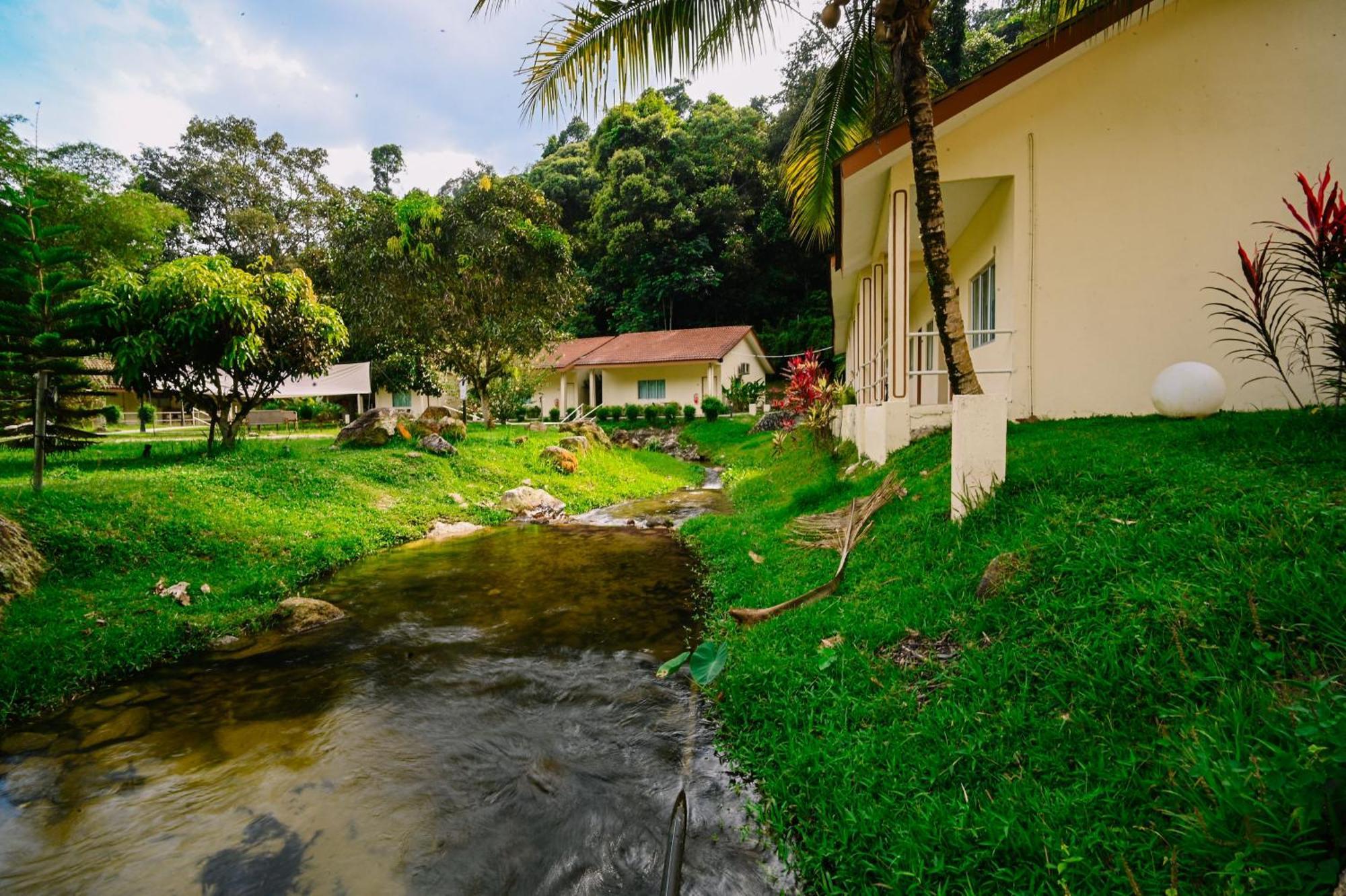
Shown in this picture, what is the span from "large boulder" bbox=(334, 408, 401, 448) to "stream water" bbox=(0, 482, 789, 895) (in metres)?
9.19

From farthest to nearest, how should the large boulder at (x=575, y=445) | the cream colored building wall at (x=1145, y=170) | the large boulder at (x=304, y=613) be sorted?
the large boulder at (x=575, y=445) → the cream colored building wall at (x=1145, y=170) → the large boulder at (x=304, y=613)

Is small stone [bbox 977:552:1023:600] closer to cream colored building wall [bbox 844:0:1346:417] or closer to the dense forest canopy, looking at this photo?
cream colored building wall [bbox 844:0:1346:417]

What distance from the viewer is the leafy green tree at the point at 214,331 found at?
33.3 ft

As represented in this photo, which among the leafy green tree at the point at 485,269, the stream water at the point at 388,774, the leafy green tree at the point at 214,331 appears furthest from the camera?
the leafy green tree at the point at 485,269

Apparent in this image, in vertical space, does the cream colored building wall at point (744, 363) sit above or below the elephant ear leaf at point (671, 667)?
above

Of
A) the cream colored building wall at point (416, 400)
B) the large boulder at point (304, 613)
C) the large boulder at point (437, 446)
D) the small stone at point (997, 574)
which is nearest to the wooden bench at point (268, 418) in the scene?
the cream colored building wall at point (416, 400)

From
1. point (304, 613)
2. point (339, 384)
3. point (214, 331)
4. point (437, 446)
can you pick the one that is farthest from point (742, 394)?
point (304, 613)

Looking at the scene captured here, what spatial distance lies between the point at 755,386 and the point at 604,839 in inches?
1067

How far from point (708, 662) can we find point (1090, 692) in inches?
80.9

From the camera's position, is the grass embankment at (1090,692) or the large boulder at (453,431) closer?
the grass embankment at (1090,692)

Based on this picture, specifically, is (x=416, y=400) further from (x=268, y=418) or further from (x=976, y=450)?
(x=976, y=450)

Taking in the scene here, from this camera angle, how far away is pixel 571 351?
33.7 meters

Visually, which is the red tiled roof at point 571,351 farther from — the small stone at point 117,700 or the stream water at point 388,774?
the small stone at point 117,700

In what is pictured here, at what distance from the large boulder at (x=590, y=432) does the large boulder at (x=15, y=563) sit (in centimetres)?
1199
